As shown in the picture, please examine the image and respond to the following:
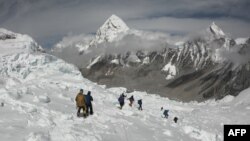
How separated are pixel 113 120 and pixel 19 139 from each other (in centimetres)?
997

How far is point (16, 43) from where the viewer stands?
260 ft

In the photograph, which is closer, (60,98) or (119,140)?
(119,140)

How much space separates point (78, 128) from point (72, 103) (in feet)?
43.8

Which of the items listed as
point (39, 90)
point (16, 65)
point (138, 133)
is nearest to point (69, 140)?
point (138, 133)

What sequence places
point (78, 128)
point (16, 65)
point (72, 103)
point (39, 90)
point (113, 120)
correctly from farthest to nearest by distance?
1. point (16, 65)
2. point (39, 90)
3. point (72, 103)
4. point (113, 120)
5. point (78, 128)

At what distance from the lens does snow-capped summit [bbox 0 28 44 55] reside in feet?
249

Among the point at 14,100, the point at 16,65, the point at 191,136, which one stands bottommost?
the point at 191,136

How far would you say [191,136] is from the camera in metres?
30.7

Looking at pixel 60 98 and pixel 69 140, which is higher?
pixel 60 98

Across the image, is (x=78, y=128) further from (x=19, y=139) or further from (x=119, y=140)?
(x=19, y=139)

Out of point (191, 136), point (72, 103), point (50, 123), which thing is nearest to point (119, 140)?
point (50, 123)

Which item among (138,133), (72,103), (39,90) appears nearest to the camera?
(138,133)

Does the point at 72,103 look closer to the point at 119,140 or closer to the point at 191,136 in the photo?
the point at 191,136

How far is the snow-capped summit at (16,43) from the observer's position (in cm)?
7575
